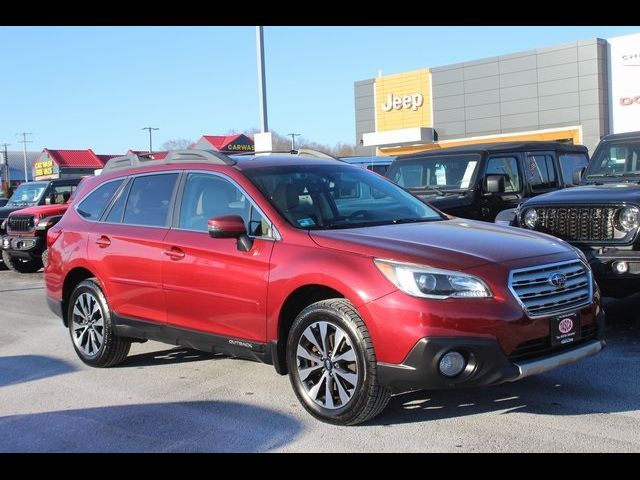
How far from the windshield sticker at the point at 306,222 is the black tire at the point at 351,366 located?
0.67 metres

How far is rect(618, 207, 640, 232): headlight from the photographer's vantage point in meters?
6.63

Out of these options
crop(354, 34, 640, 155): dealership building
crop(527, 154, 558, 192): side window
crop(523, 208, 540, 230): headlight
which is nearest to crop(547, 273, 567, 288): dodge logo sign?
crop(523, 208, 540, 230): headlight

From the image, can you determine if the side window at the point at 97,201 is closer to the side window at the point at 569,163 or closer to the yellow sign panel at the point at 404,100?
the side window at the point at 569,163

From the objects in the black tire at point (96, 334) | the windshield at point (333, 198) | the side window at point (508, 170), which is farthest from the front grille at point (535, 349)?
the side window at point (508, 170)

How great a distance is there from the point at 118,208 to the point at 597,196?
180 inches

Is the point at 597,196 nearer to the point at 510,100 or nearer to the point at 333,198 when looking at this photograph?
the point at 333,198

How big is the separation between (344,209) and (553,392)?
1993 mm

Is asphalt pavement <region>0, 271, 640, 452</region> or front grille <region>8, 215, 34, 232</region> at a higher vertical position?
front grille <region>8, 215, 34, 232</region>

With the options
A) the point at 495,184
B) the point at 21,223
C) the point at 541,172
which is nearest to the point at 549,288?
the point at 495,184

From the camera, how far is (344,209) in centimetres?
537

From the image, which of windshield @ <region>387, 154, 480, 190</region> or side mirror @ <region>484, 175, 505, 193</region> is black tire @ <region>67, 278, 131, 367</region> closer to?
side mirror @ <region>484, 175, 505, 193</region>

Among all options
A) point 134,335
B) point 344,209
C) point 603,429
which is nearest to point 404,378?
point 603,429

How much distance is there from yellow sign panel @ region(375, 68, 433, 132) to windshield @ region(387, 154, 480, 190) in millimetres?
30646
